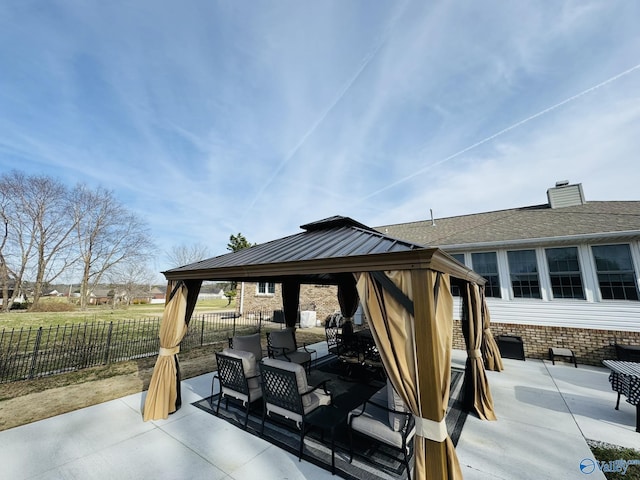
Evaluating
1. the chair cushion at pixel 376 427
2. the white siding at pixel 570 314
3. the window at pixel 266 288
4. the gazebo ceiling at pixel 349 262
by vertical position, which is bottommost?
the chair cushion at pixel 376 427

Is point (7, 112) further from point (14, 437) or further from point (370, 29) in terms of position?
point (370, 29)

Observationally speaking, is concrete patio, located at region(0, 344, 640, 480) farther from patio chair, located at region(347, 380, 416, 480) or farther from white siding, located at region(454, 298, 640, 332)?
white siding, located at region(454, 298, 640, 332)

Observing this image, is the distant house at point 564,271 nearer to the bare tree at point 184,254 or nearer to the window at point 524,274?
the window at point 524,274

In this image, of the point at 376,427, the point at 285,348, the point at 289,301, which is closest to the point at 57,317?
the point at 289,301

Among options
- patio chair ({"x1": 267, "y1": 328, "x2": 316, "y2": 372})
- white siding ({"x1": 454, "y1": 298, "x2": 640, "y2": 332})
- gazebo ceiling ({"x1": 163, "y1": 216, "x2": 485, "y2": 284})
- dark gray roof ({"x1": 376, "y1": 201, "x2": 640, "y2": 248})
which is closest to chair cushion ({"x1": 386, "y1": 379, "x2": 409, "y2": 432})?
gazebo ceiling ({"x1": 163, "y1": 216, "x2": 485, "y2": 284})

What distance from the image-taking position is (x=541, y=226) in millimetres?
8594

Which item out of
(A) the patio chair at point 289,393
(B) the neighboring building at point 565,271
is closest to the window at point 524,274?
(B) the neighboring building at point 565,271

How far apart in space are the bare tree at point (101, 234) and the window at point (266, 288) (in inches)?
708

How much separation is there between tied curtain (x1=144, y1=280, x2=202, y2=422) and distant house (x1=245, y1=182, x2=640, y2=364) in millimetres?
8951

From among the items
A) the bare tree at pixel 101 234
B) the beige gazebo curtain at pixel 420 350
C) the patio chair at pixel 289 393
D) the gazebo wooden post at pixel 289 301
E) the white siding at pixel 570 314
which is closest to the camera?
the beige gazebo curtain at pixel 420 350

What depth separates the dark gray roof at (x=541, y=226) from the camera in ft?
23.9

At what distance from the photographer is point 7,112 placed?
902 centimetres

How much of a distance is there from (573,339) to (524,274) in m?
2.23

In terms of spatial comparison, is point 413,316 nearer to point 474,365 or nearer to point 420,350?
Answer: point 420,350
